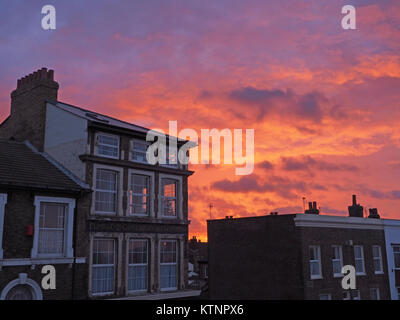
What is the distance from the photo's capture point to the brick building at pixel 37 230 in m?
19.7

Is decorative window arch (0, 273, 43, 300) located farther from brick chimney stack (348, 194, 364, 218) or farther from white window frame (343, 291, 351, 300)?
brick chimney stack (348, 194, 364, 218)

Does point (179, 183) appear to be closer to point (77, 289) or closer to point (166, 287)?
point (166, 287)

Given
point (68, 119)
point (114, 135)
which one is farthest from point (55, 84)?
point (114, 135)

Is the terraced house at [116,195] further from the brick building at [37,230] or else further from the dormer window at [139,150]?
the brick building at [37,230]

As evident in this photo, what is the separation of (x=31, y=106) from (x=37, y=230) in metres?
10.4

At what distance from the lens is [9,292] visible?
19234 millimetres

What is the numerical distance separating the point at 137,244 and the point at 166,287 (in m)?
3.57

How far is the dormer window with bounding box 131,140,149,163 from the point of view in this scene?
25.6 meters

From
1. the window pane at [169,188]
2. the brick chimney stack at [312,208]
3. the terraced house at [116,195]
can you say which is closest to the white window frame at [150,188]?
the terraced house at [116,195]

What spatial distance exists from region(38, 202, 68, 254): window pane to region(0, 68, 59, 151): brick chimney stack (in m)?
5.97

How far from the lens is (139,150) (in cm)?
2598

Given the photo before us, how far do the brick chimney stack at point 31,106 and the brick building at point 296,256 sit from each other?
66.7 feet

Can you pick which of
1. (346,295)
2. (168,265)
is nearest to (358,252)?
(346,295)

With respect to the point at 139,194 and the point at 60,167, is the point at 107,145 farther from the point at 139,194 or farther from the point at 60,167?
the point at 139,194
